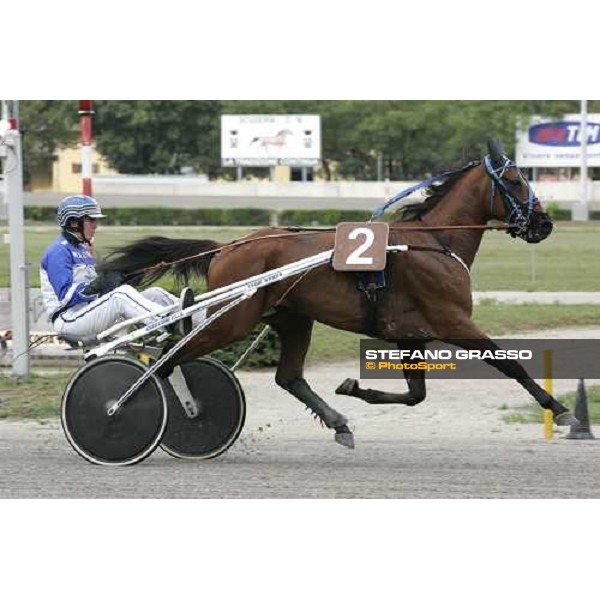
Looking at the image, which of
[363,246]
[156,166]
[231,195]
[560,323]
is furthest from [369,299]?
[156,166]

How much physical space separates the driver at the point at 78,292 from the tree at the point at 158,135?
3383cm

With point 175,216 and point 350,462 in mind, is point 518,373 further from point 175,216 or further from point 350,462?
point 175,216

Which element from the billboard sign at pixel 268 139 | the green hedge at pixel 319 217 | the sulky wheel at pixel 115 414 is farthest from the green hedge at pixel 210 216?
the sulky wheel at pixel 115 414

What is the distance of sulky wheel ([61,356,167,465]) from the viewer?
742 cm

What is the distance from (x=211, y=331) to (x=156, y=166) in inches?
1540

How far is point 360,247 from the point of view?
7.42m

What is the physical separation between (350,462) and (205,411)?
966 millimetres

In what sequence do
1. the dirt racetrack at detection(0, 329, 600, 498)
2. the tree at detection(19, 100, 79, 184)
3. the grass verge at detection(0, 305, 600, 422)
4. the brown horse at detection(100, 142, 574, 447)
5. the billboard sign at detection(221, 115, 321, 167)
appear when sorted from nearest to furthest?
the dirt racetrack at detection(0, 329, 600, 498)
the brown horse at detection(100, 142, 574, 447)
the grass verge at detection(0, 305, 600, 422)
the tree at detection(19, 100, 79, 184)
the billboard sign at detection(221, 115, 321, 167)

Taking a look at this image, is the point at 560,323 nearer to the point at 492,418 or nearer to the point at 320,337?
the point at 320,337

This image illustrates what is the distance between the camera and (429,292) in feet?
25.0

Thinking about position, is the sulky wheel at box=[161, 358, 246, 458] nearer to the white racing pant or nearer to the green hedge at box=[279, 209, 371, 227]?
the white racing pant

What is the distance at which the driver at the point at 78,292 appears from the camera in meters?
7.41

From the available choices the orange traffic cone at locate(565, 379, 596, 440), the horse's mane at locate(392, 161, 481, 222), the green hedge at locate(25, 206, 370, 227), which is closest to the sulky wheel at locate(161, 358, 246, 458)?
the horse's mane at locate(392, 161, 481, 222)

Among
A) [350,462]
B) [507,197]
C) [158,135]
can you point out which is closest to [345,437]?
[350,462]
